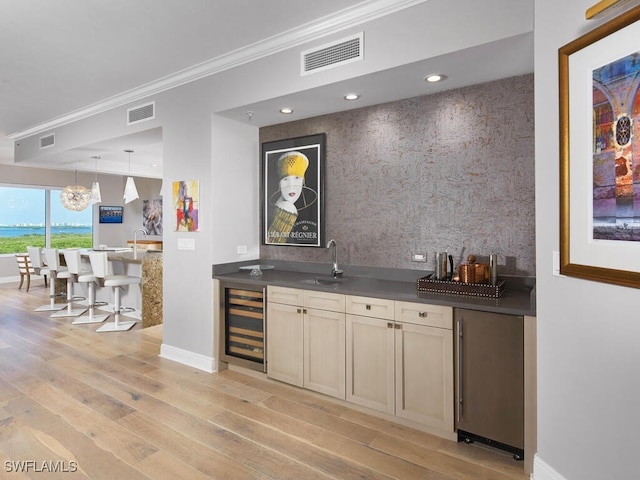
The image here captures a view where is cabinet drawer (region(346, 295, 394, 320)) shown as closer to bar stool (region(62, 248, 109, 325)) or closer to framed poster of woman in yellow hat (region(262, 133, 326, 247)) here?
framed poster of woman in yellow hat (region(262, 133, 326, 247))

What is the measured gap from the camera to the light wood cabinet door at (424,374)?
2496 millimetres

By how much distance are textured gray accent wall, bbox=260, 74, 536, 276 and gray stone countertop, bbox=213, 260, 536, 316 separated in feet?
0.29

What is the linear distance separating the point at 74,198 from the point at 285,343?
20.1 ft

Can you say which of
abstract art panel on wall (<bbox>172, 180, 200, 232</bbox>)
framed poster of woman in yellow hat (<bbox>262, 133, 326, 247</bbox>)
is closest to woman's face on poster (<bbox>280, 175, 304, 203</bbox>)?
framed poster of woman in yellow hat (<bbox>262, 133, 326, 247</bbox>)

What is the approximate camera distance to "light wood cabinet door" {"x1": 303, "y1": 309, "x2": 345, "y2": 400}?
9.77 ft

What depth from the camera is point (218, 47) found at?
3.36 m

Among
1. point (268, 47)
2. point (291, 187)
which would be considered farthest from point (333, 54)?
point (291, 187)

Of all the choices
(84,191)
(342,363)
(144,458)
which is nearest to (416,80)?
(342,363)

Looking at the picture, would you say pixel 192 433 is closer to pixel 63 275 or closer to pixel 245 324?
pixel 245 324

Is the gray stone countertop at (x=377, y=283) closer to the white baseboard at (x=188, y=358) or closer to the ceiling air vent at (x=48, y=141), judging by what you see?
the white baseboard at (x=188, y=358)

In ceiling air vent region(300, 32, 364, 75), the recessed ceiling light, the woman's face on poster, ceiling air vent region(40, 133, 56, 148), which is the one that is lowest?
the woman's face on poster

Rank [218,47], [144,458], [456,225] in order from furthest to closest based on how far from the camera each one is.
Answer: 1. [218,47]
2. [456,225]
3. [144,458]

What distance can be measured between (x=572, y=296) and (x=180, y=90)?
386 centimetres

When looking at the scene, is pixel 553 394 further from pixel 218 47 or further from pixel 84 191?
pixel 84 191
